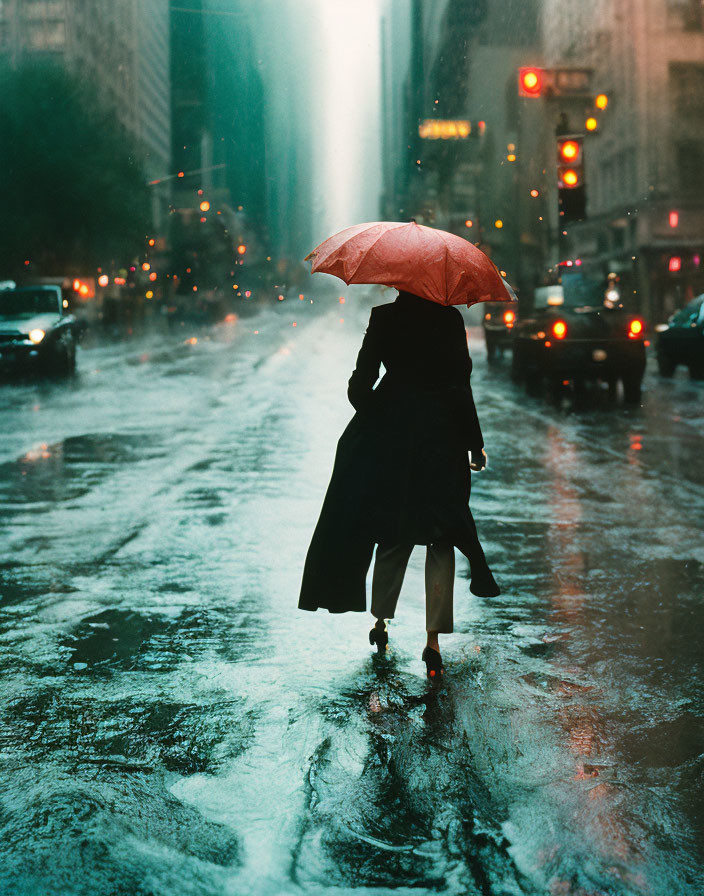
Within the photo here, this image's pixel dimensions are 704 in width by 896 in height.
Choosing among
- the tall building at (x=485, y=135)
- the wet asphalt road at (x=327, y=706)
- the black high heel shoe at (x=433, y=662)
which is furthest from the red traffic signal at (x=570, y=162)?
the tall building at (x=485, y=135)

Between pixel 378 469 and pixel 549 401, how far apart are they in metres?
14.4

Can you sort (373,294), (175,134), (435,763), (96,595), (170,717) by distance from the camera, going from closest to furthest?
(435,763) → (170,717) → (96,595) → (373,294) → (175,134)

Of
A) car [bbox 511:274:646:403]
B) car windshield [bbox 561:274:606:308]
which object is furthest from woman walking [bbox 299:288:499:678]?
car windshield [bbox 561:274:606:308]

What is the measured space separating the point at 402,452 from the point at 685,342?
2010cm

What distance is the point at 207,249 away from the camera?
106438 mm

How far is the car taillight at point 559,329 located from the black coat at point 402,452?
47.7 ft

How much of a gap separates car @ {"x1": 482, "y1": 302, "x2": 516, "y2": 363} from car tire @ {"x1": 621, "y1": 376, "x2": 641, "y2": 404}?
30.3 feet

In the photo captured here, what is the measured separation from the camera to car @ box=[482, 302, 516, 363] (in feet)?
93.5

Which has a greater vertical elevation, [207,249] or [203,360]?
[207,249]

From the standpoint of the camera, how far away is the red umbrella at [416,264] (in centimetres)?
478

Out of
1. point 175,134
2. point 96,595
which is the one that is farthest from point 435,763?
point 175,134

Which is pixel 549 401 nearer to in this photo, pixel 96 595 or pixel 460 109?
A: pixel 96 595

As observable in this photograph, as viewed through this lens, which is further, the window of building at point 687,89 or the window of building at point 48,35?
the window of building at point 48,35

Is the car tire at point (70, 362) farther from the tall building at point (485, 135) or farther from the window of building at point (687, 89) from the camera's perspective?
the tall building at point (485, 135)
